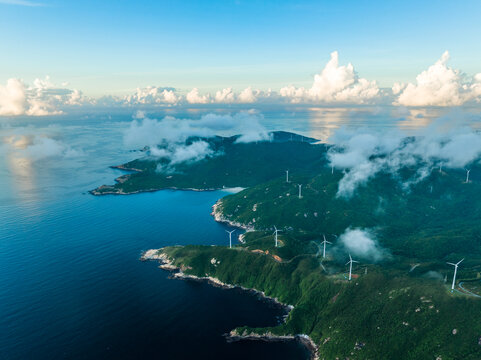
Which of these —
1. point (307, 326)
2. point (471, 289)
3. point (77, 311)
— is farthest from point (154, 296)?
point (471, 289)

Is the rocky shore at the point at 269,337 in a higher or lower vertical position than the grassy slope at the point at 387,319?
lower

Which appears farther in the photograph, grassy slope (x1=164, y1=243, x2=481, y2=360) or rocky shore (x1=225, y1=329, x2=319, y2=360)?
rocky shore (x1=225, y1=329, x2=319, y2=360)

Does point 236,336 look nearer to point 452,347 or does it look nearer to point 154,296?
point 154,296

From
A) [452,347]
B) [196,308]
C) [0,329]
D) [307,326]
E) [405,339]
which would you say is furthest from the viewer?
[196,308]

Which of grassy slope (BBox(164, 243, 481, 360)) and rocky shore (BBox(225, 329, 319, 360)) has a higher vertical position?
→ grassy slope (BBox(164, 243, 481, 360))

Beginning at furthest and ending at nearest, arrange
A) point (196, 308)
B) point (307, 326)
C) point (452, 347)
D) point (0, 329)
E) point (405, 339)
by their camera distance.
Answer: point (196, 308) → point (307, 326) → point (0, 329) → point (405, 339) → point (452, 347)

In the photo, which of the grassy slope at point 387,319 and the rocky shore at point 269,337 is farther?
the rocky shore at point 269,337

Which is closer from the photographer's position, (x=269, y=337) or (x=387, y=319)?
(x=387, y=319)

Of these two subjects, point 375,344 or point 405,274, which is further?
point 405,274

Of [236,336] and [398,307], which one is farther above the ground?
[398,307]

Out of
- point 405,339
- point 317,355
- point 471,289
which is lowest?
point 317,355

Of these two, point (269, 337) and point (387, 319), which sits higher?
Result: point (387, 319)
